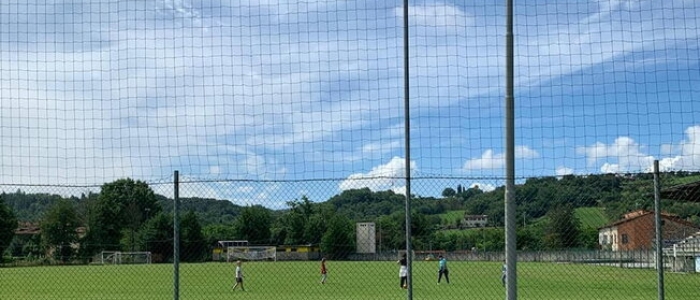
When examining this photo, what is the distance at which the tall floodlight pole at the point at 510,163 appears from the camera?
858 centimetres

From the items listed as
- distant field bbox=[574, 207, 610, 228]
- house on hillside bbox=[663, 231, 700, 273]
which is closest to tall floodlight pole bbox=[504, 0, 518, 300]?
distant field bbox=[574, 207, 610, 228]

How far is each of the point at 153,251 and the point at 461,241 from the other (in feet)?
74.5

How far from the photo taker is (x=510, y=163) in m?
8.58

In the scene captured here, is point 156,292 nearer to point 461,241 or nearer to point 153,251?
point 461,241

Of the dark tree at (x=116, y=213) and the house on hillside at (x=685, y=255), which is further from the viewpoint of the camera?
the dark tree at (x=116, y=213)

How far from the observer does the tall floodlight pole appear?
8578mm

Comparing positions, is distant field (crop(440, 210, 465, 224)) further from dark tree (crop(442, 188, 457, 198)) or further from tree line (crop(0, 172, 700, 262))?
dark tree (crop(442, 188, 457, 198))

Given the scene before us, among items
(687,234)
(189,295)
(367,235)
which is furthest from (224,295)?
(687,234)

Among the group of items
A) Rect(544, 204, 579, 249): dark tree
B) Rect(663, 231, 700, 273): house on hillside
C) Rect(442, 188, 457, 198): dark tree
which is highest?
Rect(442, 188, 457, 198): dark tree

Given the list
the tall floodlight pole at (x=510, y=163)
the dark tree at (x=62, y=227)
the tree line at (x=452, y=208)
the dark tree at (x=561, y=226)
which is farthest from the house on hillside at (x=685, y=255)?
the dark tree at (x=62, y=227)

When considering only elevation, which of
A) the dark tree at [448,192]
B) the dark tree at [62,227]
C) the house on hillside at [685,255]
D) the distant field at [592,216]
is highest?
the dark tree at [448,192]

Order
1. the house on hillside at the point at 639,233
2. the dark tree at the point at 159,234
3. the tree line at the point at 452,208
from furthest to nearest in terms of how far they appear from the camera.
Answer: the dark tree at the point at 159,234
the house on hillside at the point at 639,233
the tree line at the point at 452,208

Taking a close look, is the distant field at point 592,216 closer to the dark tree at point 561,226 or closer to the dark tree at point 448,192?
the dark tree at point 561,226

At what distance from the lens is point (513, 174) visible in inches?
337
